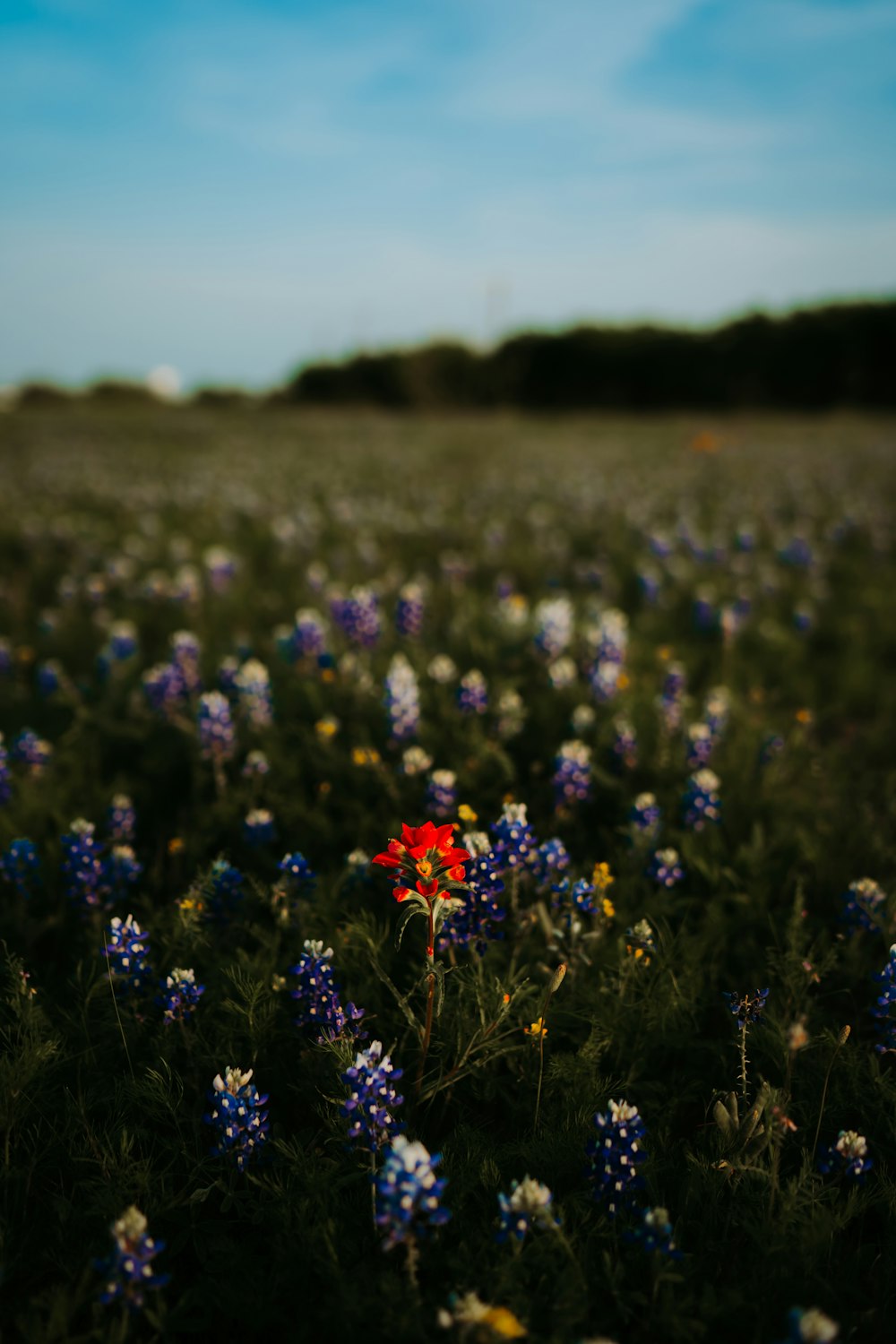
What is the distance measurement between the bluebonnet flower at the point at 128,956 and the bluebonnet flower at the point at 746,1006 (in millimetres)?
1582

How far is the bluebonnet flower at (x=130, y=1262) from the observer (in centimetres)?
169

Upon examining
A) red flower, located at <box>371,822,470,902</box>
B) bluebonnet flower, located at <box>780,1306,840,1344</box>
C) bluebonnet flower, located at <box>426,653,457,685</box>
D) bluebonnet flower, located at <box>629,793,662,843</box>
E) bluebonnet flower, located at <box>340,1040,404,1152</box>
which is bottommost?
bluebonnet flower, located at <box>780,1306,840,1344</box>

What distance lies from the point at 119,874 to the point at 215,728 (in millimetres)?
764

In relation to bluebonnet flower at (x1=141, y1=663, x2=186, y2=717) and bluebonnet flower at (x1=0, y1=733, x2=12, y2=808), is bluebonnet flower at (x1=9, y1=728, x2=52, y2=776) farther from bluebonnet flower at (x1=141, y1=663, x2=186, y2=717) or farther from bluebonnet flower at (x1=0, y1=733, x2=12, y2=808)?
bluebonnet flower at (x1=141, y1=663, x2=186, y2=717)

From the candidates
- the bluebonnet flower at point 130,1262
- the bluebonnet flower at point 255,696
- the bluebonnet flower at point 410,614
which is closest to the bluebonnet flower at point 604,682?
the bluebonnet flower at point 410,614

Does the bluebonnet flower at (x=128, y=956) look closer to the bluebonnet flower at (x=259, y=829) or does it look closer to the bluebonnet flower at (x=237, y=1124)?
the bluebonnet flower at (x=237, y=1124)

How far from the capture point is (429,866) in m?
1.99

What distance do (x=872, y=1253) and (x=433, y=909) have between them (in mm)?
1257

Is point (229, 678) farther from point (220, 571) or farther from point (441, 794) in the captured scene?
point (220, 571)

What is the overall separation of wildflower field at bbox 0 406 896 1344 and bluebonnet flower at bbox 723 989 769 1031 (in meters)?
0.02

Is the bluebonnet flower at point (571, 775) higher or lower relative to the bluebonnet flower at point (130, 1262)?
higher

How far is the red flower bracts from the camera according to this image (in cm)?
197

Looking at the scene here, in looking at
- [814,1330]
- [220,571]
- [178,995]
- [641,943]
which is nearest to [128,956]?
[178,995]

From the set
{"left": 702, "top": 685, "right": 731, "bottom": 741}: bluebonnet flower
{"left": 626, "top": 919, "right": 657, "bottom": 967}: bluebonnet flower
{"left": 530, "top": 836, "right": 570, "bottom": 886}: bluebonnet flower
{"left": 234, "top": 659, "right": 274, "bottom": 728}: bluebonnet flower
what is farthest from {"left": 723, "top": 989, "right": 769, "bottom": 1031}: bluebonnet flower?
{"left": 234, "top": 659, "right": 274, "bottom": 728}: bluebonnet flower
